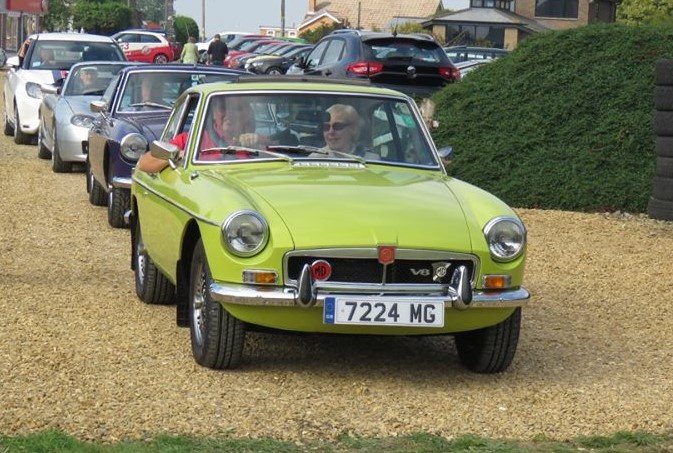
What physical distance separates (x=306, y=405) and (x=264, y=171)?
167 cm

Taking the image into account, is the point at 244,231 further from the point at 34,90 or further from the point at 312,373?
the point at 34,90

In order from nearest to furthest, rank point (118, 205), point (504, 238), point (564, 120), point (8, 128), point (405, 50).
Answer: point (504, 238) < point (118, 205) < point (564, 120) < point (405, 50) < point (8, 128)

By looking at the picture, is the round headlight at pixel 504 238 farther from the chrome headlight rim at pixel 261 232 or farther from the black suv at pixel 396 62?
the black suv at pixel 396 62

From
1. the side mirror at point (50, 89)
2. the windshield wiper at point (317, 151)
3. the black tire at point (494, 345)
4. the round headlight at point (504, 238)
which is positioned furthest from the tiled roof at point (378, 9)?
the round headlight at point (504, 238)

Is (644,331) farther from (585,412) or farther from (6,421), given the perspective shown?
(6,421)

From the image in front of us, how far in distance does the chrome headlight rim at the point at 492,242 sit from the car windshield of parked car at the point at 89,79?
1118cm

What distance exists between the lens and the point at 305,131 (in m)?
8.21

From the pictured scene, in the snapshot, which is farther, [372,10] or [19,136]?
[372,10]

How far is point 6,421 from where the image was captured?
Result: 609 cm

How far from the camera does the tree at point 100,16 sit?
3674 inches

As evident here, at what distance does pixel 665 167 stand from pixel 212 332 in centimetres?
809

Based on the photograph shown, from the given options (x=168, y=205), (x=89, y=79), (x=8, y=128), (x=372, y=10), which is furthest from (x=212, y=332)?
(x=372, y=10)

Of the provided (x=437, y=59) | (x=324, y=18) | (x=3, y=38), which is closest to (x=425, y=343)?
(x=437, y=59)

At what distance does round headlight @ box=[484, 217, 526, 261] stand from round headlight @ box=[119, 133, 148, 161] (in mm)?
5340
